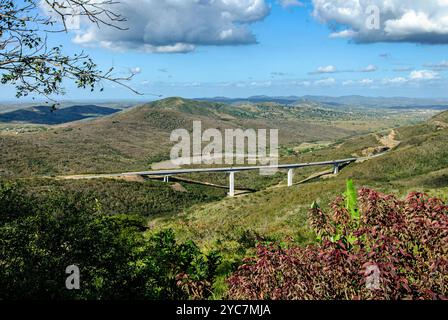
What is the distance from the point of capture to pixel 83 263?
8539 millimetres

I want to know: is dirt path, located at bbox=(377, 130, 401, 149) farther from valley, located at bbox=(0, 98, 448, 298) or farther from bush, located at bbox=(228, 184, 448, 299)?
bush, located at bbox=(228, 184, 448, 299)

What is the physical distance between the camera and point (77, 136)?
162 meters

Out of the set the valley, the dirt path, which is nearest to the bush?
the valley

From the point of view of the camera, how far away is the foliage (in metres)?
7.46

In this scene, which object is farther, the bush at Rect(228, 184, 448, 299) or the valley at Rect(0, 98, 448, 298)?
the valley at Rect(0, 98, 448, 298)

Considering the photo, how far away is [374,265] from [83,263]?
21.0ft

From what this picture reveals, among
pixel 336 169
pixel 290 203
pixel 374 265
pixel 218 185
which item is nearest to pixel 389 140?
pixel 336 169

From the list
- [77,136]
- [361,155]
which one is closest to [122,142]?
[77,136]

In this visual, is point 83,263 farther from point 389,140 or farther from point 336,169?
point 389,140

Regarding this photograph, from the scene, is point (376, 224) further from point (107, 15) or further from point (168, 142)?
point (168, 142)

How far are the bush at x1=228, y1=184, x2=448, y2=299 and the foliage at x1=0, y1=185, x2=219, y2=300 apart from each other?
9.23ft

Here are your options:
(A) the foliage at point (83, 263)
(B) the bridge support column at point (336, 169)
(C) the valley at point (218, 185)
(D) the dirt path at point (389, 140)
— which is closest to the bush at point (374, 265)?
(C) the valley at point (218, 185)

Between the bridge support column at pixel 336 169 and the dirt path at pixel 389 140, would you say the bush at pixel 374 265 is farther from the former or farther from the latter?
the dirt path at pixel 389 140

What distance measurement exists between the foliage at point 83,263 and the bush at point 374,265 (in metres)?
2.81
